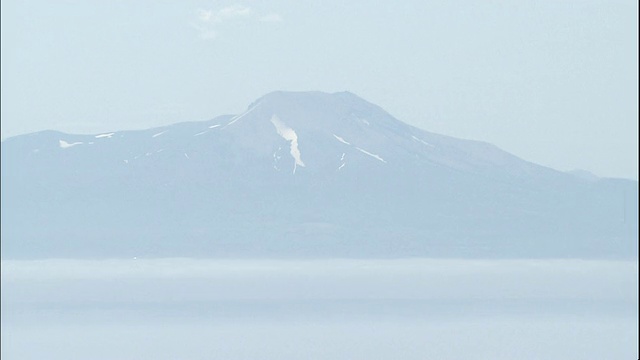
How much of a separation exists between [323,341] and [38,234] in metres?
3.64

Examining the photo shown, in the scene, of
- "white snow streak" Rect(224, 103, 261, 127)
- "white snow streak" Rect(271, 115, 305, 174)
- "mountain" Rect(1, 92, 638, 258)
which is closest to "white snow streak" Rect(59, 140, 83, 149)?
"mountain" Rect(1, 92, 638, 258)

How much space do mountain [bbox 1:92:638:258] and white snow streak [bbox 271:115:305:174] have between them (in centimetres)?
8

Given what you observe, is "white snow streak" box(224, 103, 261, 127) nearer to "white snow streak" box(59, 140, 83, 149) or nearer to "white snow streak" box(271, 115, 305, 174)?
"white snow streak" box(271, 115, 305, 174)

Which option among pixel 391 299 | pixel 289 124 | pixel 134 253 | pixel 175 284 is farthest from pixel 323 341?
pixel 289 124

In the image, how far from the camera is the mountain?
37.8 feet

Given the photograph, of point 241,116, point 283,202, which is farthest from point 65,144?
point 283,202

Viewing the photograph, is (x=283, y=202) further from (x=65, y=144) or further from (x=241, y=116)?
(x=65, y=144)

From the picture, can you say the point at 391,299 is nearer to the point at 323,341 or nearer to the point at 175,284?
the point at 323,341

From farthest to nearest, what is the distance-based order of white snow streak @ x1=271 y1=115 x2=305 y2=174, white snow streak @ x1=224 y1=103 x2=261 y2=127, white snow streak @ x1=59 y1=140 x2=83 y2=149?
white snow streak @ x1=271 y1=115 x2=305 y2=174 < white snow streak @ x1=59 y1=140 x2=83 y2=149 < white snow streak @ x1=224 y1=103 x2=261 y2=127

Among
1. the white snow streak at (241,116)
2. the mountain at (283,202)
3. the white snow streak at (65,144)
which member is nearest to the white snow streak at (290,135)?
the mountain at (283,202)

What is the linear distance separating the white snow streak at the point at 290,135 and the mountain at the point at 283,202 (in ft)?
0.27

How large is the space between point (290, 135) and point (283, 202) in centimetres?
262

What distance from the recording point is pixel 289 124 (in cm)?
1418

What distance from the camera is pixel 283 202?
459 inches
